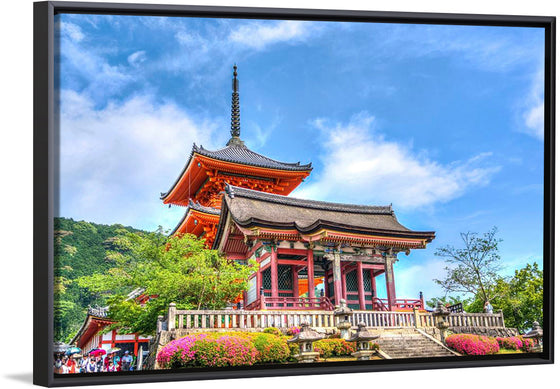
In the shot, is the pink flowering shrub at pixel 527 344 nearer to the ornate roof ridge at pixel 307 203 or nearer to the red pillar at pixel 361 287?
the red pillar at pixel 361 287

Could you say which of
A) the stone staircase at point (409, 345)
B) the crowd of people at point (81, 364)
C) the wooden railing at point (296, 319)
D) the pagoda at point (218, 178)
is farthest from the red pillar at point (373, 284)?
the crowd of people at point (81, 364)

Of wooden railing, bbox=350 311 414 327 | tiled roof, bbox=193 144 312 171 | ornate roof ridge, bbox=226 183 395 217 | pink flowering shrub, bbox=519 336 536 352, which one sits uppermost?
tiled roof, bbox=193 144 312 171

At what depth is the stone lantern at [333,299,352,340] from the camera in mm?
11273

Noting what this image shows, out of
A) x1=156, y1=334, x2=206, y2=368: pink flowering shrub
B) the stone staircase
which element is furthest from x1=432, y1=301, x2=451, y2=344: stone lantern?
x1=156, y1=334, x2=206, y2=368: pink flowering shrub

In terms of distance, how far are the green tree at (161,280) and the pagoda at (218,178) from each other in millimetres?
3939

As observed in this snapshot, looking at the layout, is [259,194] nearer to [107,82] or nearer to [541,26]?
[107,82]

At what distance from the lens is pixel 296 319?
37.4 feet

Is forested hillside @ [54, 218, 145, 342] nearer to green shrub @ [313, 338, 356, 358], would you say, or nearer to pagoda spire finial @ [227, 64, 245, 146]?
green shrub @ [313, 338, 356, 358]

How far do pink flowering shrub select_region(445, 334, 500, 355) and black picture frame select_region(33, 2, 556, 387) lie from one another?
13.5 inches

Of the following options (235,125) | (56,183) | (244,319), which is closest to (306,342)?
(244,319)

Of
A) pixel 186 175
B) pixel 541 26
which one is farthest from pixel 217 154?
pixel 541 26

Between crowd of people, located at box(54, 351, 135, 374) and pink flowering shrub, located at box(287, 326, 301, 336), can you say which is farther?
pink flowering shrub, located at box(287, 326, 301, 336)

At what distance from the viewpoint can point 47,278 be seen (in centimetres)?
833

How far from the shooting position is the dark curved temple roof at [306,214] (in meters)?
13.1
